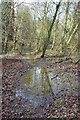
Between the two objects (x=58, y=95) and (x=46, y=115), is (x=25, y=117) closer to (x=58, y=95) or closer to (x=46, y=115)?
(x=46, y=115)

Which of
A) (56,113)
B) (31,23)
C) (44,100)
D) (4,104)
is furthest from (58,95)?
(31,23)

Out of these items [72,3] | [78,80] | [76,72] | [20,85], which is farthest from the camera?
[72,3]

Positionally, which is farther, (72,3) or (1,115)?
(72,3)

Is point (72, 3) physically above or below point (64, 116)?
above

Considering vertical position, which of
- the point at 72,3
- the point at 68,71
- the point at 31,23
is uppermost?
the point at 72,3

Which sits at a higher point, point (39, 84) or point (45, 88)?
point (45, 88)

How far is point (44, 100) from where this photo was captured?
6789 millimetres

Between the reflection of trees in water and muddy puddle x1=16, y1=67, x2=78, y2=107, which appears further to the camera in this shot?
the reflection of trees in water

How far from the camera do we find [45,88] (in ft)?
27.4

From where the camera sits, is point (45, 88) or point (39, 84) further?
point (39, 84)

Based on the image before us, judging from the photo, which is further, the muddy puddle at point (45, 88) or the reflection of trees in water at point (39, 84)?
the reflection of trees in water at point (39, 84)

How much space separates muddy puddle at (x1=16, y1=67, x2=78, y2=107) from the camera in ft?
23.1

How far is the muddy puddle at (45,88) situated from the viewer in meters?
7.03

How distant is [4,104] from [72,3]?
61.2 feet
